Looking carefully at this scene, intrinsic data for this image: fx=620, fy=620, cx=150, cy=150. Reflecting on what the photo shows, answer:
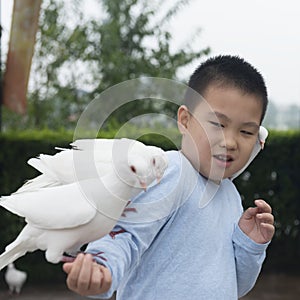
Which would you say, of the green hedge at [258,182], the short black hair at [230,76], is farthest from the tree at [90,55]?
the short black hair at [230,76]

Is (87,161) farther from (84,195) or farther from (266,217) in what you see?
(266,217)

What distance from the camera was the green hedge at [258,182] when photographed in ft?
19.4

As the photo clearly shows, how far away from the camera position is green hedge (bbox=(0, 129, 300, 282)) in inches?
232

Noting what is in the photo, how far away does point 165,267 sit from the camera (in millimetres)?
1544

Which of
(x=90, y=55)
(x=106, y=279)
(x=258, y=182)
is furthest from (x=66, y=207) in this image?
(x=90, y=55)

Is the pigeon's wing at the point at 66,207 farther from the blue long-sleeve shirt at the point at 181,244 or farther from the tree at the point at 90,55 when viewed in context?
the tree at the point at 90,55

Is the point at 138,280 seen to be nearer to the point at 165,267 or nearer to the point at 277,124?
the point at 165,267

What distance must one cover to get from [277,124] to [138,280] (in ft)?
26.0

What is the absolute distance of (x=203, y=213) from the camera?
161cm

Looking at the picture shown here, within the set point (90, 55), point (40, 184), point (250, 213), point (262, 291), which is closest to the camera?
point (40, 184)

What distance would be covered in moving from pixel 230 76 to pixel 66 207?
630 mm

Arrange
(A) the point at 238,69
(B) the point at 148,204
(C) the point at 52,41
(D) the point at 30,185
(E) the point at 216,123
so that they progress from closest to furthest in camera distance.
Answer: (D) the point at 30,185 < (B) the point at 148,204 < (E) the point at 216,123 < (A) the point at 238,69 < (C) the point at 52,41

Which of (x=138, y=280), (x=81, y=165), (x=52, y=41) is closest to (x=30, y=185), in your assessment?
(x=81, y=165)

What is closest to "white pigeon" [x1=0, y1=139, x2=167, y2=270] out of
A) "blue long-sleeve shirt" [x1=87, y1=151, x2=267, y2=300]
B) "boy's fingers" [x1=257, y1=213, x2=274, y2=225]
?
"blue long-sleeve shirt" [x1=87, y1=151, x2=267, y2=300]
